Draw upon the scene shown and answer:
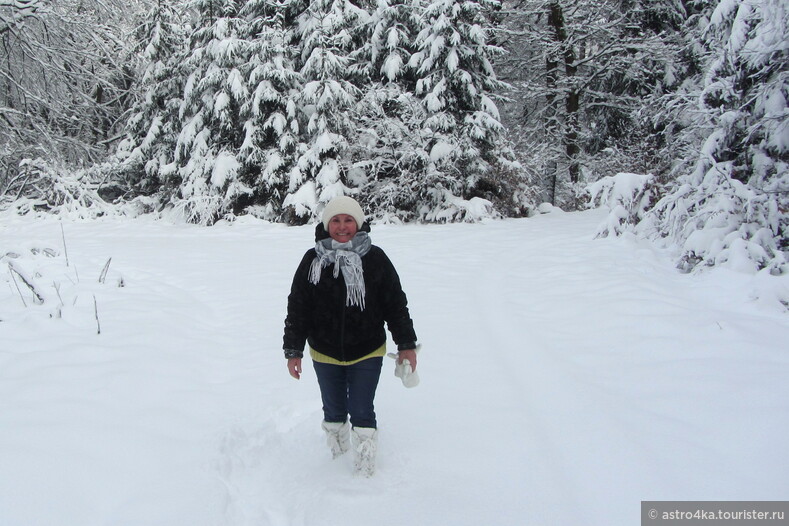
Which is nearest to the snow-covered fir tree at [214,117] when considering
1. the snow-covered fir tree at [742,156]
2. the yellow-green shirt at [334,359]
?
the snow-covered fir tree at [742,156]

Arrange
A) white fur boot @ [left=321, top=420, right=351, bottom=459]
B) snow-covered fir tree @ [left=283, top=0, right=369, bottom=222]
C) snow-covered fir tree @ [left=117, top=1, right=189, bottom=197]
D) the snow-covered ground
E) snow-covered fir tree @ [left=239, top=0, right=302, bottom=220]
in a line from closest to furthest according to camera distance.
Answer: the snow-covered ground
white fur boot @ [left=321, top=420, right=351, bottom=459]
snow-covered fir tree @ [left=283, top=0, right=369, bottom=222]
snow-covered fir tree @ [left=239, top=0, right=302, bottom=220]
snow-covered fir tree @ [left=117, top=1, right=189, bottom=197]

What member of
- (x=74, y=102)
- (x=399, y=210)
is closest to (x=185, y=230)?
(x=74, y=102)

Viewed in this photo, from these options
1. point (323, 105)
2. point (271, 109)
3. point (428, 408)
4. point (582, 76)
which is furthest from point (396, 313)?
point (582, 76)

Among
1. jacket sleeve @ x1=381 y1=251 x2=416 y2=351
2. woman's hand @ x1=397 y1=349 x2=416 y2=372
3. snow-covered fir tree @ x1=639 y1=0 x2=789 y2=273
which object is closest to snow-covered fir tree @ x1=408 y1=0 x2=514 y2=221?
snow-covered fir tree @ x1=639 y1=0 x2=789 y2=273

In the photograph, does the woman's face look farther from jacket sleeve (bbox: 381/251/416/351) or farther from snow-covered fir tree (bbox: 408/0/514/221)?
snow-covered fir tree (bbox: 408/0/514/221)

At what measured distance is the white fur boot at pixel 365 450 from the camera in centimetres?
274

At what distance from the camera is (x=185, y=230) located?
43.5 feet

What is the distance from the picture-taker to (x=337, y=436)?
2.92m

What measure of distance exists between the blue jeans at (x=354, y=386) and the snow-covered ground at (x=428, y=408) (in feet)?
1.22

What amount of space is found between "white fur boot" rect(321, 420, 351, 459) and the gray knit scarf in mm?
768

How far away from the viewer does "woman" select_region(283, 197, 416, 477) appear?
2654 millimetres

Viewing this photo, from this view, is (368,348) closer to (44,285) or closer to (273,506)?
(273,506)

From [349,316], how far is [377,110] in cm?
1201

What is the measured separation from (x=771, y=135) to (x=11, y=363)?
27.2ft
